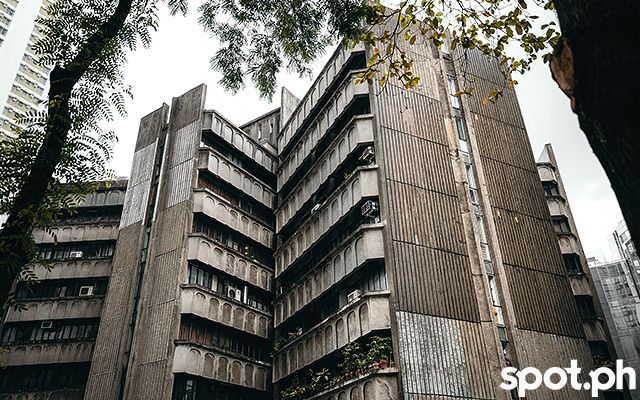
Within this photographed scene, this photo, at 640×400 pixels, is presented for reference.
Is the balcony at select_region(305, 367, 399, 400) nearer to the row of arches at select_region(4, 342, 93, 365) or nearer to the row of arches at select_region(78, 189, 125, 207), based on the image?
the row of arches at select_region(4, 342, 93, 365)

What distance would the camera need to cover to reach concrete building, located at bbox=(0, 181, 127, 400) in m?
30.9

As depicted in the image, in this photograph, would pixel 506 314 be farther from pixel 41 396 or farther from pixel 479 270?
pixel 41 396

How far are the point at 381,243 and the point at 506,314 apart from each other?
19.4ft

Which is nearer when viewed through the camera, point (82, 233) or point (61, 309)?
point (61, 309)

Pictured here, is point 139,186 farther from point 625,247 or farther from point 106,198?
point 625,247

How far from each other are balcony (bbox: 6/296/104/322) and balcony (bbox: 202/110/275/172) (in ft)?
45.2

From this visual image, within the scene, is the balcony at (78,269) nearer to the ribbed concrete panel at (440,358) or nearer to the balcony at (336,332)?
the balcony at (336,332)

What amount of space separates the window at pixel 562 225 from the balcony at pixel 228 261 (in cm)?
1928

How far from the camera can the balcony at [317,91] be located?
2830 cm

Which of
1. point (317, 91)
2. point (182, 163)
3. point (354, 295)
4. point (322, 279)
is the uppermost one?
point (317, 91)

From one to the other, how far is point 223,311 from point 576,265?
73.4 feet

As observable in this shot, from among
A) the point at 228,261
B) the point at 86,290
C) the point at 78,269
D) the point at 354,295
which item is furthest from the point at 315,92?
the point at 78,269

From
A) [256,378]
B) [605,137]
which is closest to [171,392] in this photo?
[256,378]

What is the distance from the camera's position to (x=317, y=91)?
3153 cm
